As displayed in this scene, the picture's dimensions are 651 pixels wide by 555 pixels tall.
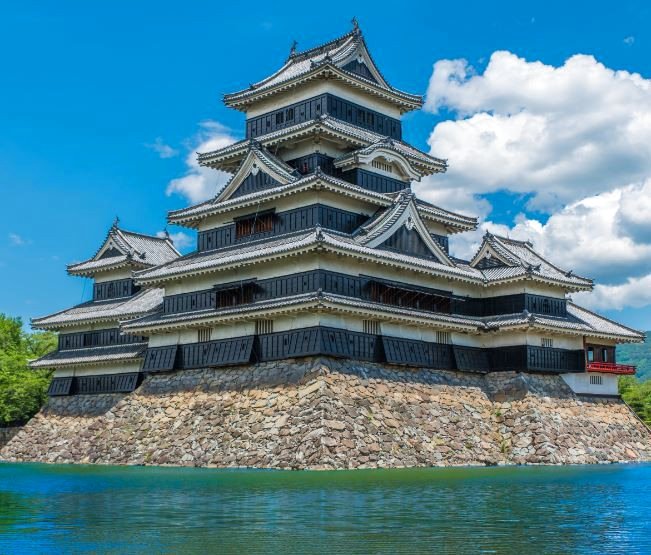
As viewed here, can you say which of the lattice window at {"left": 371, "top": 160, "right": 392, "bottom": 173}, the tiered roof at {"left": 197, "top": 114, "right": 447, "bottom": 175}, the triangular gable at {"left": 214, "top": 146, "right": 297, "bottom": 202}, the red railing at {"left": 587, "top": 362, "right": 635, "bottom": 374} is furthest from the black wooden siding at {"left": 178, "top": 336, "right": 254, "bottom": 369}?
the red railing at {"left": 587, "top": 362, "right": 635, "bottom": 374}

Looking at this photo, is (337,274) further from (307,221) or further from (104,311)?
(104,311)

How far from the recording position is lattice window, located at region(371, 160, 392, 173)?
1786 inches

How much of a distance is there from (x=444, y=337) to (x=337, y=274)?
26.9ft

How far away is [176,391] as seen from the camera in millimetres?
42906

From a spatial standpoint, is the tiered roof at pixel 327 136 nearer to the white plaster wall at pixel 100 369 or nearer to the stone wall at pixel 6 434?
the white plaster wall at pixel 100 369

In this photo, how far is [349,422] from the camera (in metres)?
34.4

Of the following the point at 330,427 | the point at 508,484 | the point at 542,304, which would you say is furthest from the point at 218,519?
the point at 542,304

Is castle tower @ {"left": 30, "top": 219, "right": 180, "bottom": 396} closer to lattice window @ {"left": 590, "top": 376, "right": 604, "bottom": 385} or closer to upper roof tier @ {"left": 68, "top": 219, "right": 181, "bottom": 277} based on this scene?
upper roof tier @ {"left": 68, "top": 219, "right": 181, "bottom": 277}

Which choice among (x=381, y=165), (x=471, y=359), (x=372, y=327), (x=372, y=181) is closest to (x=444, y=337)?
(x=471, y=359)

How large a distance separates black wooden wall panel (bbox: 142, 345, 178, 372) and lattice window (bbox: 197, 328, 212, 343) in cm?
181

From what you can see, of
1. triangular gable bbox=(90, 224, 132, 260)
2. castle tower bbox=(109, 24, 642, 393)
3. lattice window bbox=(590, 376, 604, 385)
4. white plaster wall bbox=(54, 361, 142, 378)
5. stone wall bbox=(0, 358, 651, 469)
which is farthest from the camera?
triangular gable bbox=(90, 224, 132, 260)

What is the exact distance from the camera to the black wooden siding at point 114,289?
5550 cm

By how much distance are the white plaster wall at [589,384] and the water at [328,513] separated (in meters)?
15.8

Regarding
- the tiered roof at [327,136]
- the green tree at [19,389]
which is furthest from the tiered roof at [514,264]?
the green tree at [19,389]
